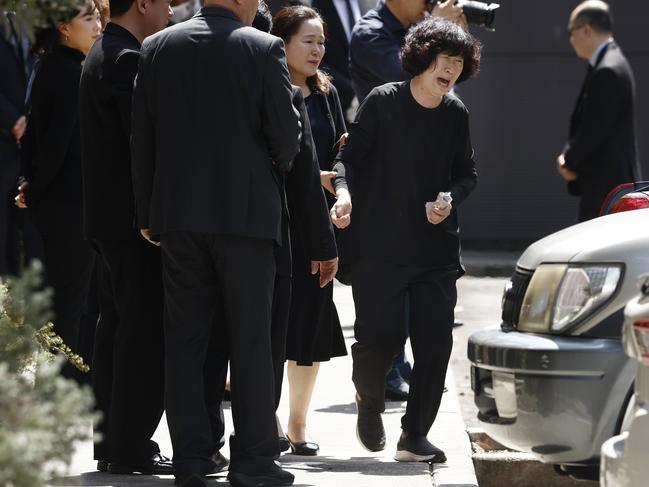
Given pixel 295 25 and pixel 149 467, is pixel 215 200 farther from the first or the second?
pixel 295 25

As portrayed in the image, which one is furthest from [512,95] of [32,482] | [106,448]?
[32,482]

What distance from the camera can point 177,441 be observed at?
4793 millimetres

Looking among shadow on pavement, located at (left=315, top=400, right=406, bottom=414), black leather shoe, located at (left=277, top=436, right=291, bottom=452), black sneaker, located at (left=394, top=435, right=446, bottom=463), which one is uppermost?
black sneaker, located at (left=394, top=435, right=446, bottom=463)

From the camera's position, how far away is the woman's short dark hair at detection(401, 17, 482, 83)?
5.64m

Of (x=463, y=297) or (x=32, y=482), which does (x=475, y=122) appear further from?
(x=32, y=482)

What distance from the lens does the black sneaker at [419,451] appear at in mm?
5512

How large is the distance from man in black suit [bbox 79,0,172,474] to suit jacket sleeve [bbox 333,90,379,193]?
899mm

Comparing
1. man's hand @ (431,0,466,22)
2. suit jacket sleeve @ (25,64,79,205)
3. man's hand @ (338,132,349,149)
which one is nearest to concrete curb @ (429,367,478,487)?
man's hand @ (338,132,349,149)

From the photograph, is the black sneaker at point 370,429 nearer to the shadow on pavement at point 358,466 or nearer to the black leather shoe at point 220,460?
the shadow on pavement at point 358,466

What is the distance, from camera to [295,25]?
5945mm

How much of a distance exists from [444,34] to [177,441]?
6.39ft

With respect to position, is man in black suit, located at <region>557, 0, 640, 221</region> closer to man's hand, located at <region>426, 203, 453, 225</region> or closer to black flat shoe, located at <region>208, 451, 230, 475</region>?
man's hand, located at <region>426, 203, 453, 225</region>

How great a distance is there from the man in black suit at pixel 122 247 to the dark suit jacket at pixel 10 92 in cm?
288

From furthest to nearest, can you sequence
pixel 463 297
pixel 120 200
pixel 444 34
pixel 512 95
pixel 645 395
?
pixel 512 95, pixel 463 297, pixel 444 34, pixel 120 200, pixel 645 395
